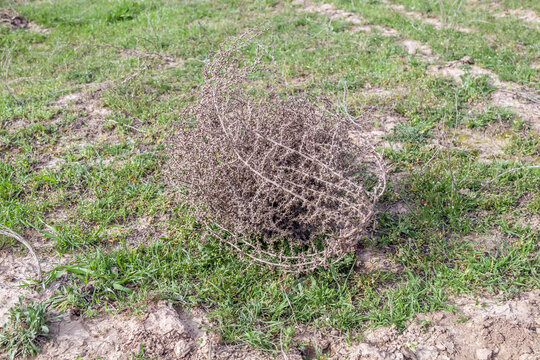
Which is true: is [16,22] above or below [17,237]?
above

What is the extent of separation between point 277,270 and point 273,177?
0.61 m

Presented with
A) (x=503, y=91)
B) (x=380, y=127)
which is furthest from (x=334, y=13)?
(x=380, y=127)

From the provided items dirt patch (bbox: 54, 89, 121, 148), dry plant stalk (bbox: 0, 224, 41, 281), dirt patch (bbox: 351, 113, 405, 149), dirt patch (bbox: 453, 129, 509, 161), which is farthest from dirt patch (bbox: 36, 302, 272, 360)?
dirt patch (bbox: 453, 129, 509, 161)

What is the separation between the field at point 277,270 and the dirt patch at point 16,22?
68.8 inches

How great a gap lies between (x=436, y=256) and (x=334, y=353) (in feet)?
3.26

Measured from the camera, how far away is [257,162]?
8.49 feet

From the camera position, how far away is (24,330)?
2363 millimetres

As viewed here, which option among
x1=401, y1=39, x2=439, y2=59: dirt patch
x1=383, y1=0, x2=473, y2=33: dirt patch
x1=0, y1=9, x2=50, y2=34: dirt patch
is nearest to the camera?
x1=401, y1=39, x2=439, y2=59: dirt patch

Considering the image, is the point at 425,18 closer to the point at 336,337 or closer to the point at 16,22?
the point at 336,337

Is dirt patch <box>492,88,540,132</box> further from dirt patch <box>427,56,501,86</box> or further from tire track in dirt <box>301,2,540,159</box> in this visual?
dirt patch <box>427,56,501,86</box>

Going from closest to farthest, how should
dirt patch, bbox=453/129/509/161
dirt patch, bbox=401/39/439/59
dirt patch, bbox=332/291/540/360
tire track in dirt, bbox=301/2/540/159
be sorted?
dirt patch, bbox=332/291/540/360, dirt patch, bbox=453/129/509/161, tire track in dirt, bbox=301/2/540/159, dirt patch, bbox=401/39/439/59

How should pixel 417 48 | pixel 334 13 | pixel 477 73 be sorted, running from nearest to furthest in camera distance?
pixel 477 73
pixel 417 48
pixel 334 13

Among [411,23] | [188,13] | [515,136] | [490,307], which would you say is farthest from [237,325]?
[188,13]

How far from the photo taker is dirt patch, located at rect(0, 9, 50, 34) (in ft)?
23.9
